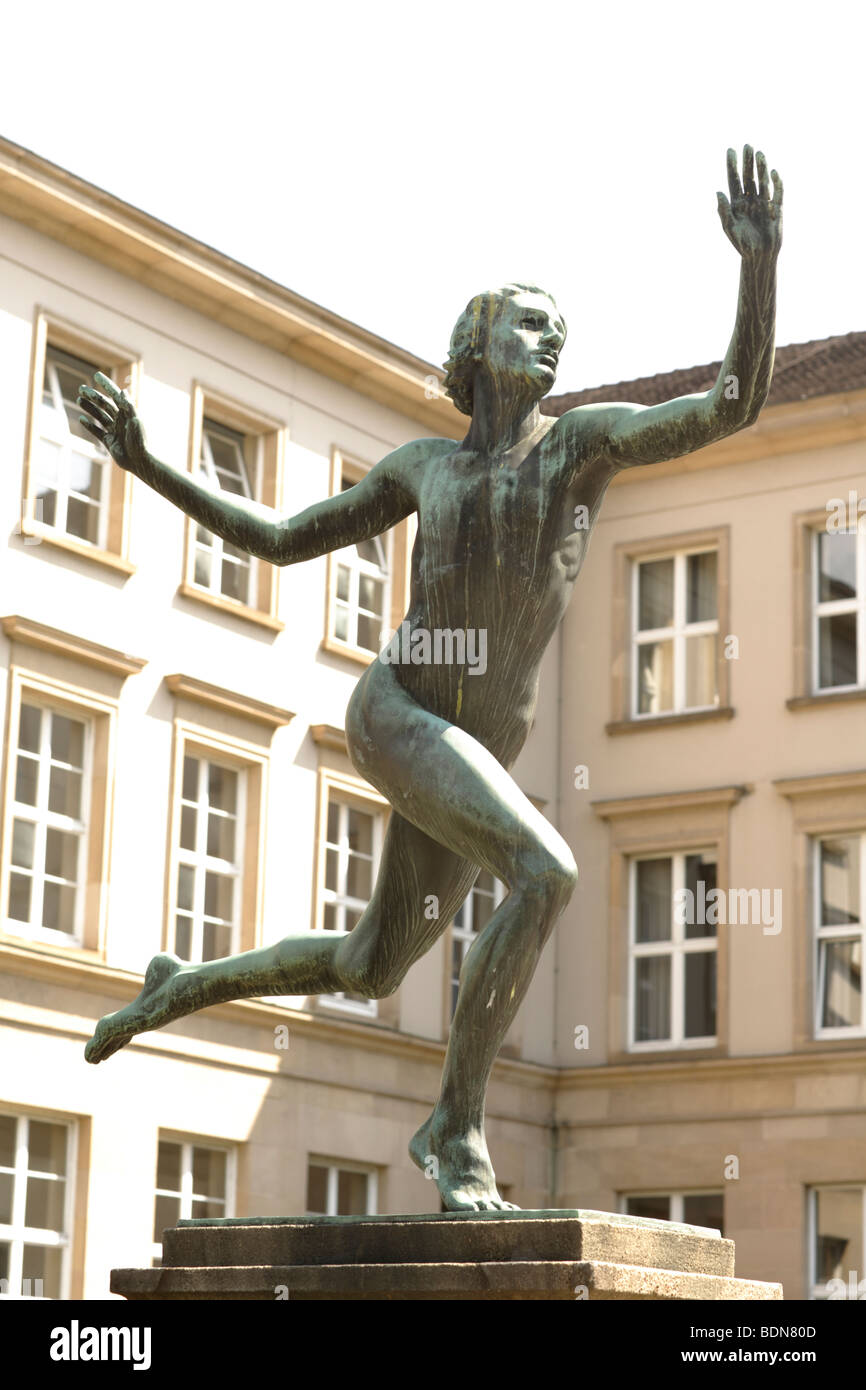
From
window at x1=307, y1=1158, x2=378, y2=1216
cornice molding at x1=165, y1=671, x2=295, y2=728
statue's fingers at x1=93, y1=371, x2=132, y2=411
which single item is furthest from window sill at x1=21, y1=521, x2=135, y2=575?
statue's fingers at x1=93, y1=371, x2=132, y2=411

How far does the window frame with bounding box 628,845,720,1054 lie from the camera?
30297 mm

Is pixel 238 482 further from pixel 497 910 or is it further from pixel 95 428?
pixel 497 910

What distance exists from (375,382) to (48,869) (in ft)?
25.0

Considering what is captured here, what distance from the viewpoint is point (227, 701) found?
26.5m

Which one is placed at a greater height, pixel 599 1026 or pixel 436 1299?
pixel 599 1026

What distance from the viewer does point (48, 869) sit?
957 inches

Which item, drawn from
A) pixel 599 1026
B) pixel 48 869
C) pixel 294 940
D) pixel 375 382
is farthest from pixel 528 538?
pixel 599 1026

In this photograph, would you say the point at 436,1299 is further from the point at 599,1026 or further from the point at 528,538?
the point at 599,1026

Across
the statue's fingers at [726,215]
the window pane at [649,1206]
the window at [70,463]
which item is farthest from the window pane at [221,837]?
the statue's fingers at [726,215]

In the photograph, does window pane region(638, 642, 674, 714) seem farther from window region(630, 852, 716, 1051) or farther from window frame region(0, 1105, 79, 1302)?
window frame region(0, 1105, 79, 1302)

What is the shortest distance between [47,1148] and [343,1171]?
15.7 feet

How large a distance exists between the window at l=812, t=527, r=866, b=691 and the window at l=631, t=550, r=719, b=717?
50.4 inches

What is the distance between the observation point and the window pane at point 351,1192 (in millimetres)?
27531

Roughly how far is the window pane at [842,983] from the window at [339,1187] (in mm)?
5581
